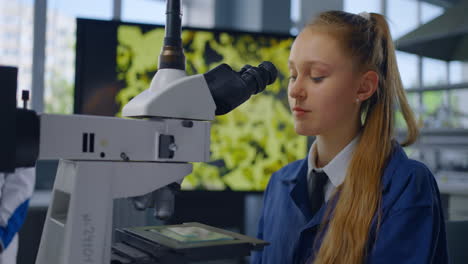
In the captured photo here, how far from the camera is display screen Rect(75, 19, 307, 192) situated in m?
1.77

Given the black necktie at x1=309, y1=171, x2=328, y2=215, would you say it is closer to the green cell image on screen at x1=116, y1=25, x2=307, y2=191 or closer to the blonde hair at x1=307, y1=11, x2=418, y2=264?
the blonde hair at x1=307, y1=11, x2=418, y2=264

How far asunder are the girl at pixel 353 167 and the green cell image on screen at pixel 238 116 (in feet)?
2.69

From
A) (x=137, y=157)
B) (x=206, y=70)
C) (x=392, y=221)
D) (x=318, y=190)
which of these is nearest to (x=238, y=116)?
(x=206, y=70)

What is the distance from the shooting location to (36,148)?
2.10ft

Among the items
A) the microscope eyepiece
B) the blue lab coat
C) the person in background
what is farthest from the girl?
the person in background

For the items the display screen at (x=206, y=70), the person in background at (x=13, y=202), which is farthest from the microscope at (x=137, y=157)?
the display screen at (x=206, y=70)

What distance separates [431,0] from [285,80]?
3.68 meters

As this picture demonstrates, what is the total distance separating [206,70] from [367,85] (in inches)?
39.0

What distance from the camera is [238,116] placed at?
197 centimetres

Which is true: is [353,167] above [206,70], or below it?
below

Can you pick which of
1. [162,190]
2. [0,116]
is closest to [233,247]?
[162,190]

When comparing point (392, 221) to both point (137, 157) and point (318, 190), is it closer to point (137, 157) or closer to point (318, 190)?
point (318, 190)

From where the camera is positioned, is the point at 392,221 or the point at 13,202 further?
the point at 13,202

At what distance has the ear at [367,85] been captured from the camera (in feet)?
3.37
